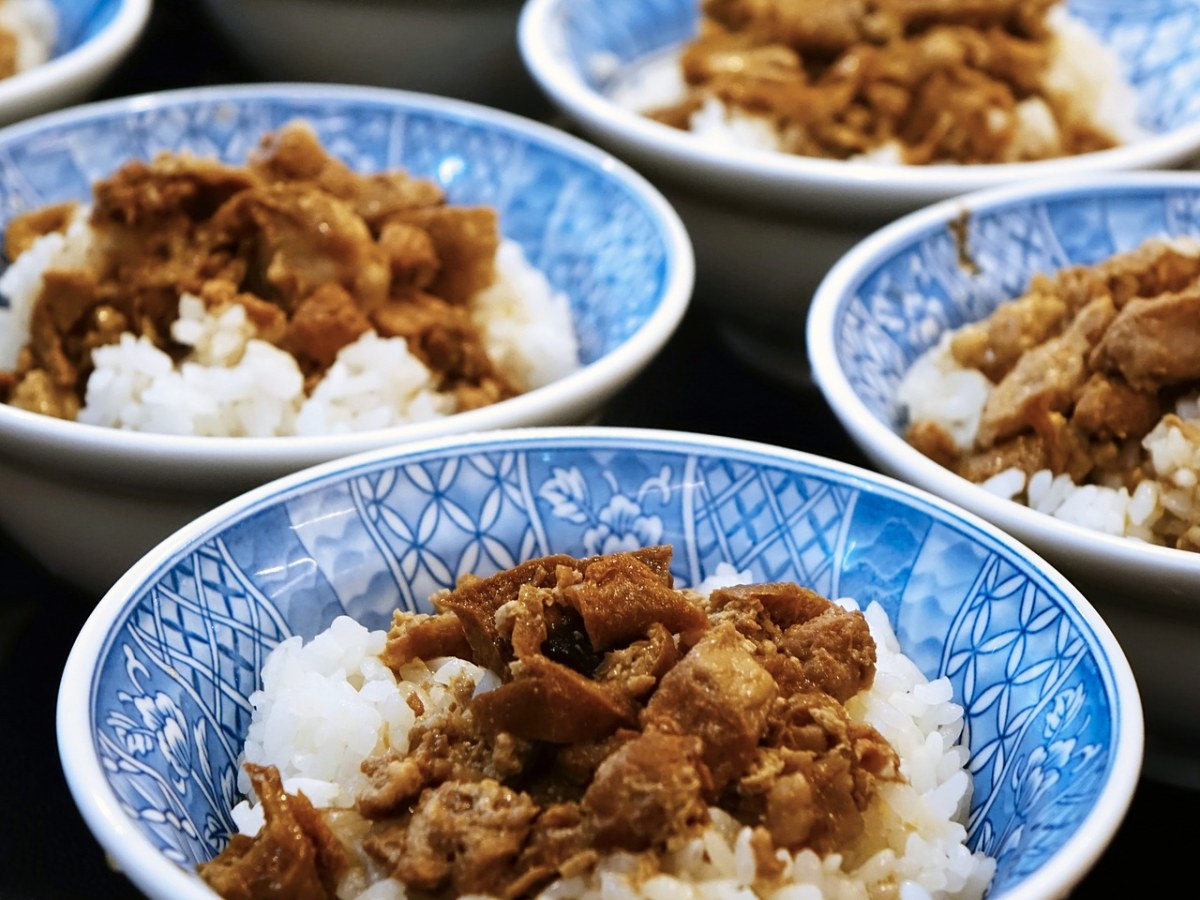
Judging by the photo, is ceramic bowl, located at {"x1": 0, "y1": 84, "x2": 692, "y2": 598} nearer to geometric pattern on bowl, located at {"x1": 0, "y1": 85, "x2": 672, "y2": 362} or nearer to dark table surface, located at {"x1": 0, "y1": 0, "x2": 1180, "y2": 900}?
geometric pattern on bowl, located at {"x1": 0, "y1": 85, "x2": 672, "y2": 362}

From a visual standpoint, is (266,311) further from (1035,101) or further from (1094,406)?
(1035,101)

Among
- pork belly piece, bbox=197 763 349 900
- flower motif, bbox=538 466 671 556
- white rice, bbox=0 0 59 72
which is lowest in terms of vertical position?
flower motif, bbox=538 466 671 556

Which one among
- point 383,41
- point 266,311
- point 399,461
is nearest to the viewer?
point 399,461

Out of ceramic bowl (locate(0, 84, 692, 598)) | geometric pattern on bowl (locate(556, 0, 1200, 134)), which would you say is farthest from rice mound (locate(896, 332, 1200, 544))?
geometric pattern on bowl (locate(556, 0, 1200, 134))

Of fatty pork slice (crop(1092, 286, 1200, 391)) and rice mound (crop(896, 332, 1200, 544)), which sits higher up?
fatty pork slice (crop(1092, 286, 1200, 391))

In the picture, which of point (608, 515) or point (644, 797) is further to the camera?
point (608, 515)

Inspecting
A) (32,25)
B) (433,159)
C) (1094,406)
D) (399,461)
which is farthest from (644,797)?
(32,25)

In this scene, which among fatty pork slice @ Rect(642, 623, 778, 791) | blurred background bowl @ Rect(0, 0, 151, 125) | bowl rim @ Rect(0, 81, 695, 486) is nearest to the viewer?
fatty pork slice @ Rect(642, 623, 778, 791)

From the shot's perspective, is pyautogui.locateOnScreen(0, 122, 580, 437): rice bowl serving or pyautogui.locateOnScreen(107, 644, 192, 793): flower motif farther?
pyautogui.locateOnScreen(0, 122, 580, 437): rice bowl serving
